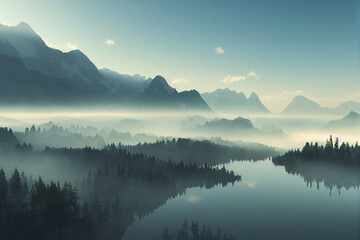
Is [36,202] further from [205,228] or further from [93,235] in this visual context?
[205,228]

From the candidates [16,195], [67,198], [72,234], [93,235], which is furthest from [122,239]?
[16,195]

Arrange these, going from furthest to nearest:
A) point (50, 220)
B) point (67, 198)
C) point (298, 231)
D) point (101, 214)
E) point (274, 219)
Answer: point (274, 219) < point (298, 231) < point (101, 214) < point (67, 198) < point (50, 220)

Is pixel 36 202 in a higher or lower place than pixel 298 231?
higher

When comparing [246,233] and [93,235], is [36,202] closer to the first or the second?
[93,235]

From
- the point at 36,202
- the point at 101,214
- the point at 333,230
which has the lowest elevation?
the point at 333,230

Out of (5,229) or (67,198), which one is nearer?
(5,229)

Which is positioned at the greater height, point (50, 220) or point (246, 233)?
point (50, 220)

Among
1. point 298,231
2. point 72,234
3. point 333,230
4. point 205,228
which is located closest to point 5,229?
point 72,234

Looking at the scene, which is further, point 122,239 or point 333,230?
point 333,230

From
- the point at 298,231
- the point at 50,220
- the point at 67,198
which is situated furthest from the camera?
the point at 298,231
